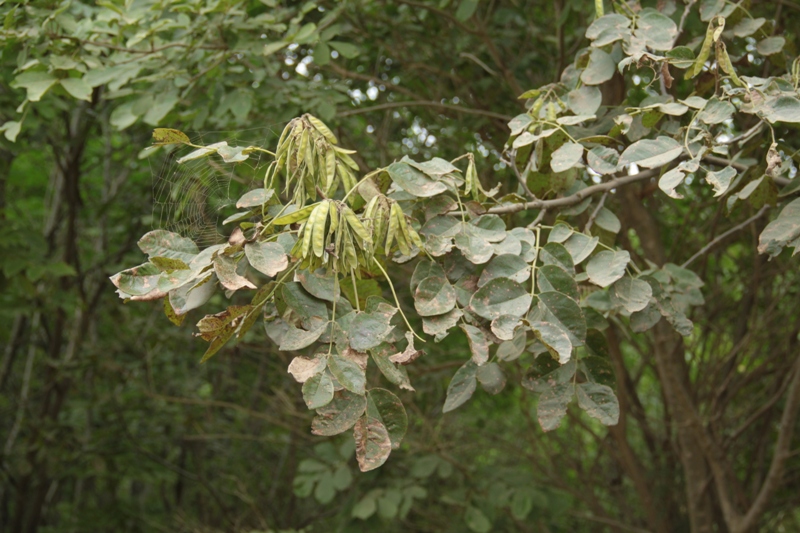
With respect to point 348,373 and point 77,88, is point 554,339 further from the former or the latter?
point 77,88

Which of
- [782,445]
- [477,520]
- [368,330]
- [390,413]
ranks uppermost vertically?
[368,330]

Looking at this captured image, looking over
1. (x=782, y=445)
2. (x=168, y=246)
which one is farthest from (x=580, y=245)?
(x=782, y=445)

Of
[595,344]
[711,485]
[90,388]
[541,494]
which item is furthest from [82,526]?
[595,344]

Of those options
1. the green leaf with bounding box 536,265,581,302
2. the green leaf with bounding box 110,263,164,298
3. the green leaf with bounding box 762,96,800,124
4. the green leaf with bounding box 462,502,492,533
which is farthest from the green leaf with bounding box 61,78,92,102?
the green leaf with bounding box 462,502,492,533

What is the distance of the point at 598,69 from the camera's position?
150cm

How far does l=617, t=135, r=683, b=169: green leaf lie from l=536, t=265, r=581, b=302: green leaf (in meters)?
0.21

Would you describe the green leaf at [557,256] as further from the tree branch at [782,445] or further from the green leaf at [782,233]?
the tree branch at [782,445]

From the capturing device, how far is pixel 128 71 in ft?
6.89

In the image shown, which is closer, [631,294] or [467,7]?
[631,294]

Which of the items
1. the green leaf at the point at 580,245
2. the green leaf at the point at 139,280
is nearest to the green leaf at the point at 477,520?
the green leaf at the point at 580,245

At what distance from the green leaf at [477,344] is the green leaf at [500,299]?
26mm

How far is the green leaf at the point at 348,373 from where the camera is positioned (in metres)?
1.03

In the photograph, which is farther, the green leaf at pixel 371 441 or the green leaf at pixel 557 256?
the green leaf at pixel 557 256

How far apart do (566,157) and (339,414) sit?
570 mm
